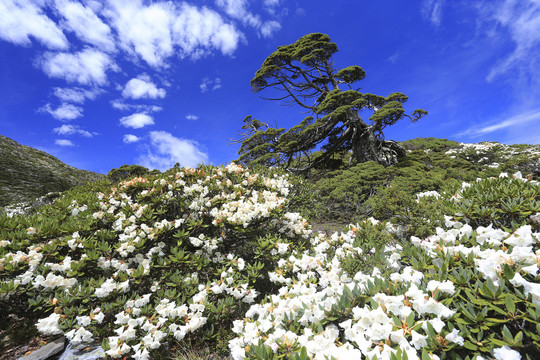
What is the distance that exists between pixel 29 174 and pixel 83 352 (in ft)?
89.6

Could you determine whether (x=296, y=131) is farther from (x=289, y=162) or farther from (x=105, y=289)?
(x=105, y=289)

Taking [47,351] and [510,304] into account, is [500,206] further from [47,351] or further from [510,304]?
[47,351]

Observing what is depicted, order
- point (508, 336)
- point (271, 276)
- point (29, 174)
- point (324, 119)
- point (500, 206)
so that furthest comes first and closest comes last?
point (29, 174) → point (324, 119) → point (271, 276) → point (500, 206) → point (508, 336)

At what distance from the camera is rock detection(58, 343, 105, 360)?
262 centimetres

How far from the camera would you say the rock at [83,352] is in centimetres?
262

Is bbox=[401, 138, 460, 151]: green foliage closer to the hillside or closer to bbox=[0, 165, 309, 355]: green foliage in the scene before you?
bbox=[0, 165, 309, 355]: green foliage

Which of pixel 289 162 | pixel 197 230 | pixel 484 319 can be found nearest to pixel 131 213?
pixel 197 230

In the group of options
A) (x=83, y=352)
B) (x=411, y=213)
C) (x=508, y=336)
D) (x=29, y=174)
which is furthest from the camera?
(x=29, y=174)

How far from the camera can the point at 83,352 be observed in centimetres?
271

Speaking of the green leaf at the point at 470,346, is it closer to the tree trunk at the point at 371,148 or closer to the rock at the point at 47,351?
the rock at the point at 47,351

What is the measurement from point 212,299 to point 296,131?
10298mm

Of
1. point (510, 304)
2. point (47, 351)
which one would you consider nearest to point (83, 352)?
point (47, 351)

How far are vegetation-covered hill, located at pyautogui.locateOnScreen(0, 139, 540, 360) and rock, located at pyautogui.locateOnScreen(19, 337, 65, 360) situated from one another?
342mm

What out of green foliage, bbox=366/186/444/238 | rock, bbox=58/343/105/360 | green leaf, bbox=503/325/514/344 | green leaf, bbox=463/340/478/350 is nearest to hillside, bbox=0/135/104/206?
rock, bbox=58/343/105/360
